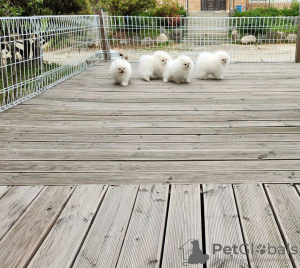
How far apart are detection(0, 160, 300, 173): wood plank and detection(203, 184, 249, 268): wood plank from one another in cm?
23

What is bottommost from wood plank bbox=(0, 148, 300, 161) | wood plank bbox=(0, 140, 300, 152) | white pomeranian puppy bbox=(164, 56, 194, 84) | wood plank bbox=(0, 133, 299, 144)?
wood plank bbox=(0, 148, 300, 161)

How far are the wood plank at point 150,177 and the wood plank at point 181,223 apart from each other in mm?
109

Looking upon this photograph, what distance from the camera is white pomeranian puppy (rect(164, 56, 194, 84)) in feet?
12.7

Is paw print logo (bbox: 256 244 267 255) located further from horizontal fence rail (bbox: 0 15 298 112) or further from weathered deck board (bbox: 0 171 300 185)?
horizontal fence rail (bbox: 0 15 298 112)

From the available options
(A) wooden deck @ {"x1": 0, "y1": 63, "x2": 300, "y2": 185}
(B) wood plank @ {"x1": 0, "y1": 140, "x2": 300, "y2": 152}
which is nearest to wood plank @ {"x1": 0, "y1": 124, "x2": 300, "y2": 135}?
(A) wooden deck @ {"x1": 0, "y1": 63, "x2": 300, "y2": 185}

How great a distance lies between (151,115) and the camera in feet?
9.24

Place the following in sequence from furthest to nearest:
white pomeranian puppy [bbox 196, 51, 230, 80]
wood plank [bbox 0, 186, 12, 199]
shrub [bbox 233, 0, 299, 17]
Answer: shrub [bbox 233, 0, 299, 17] → white pomeranian puppy [bbox 196, 51, 230, 80] → wood plank [bbox 0, 186, 12, 199]

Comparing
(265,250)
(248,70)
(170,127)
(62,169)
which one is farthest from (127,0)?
(265,250)

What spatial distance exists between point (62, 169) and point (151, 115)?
3.81 feet

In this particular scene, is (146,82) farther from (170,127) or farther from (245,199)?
(245,199)

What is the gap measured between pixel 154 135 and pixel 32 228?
46.2 inches

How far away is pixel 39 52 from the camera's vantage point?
3.62m

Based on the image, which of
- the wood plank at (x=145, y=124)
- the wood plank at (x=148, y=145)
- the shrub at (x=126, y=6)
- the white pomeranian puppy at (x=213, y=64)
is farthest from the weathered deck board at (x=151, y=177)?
the shrub at (x=126, y=6)

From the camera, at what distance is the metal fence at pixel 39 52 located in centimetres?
307
